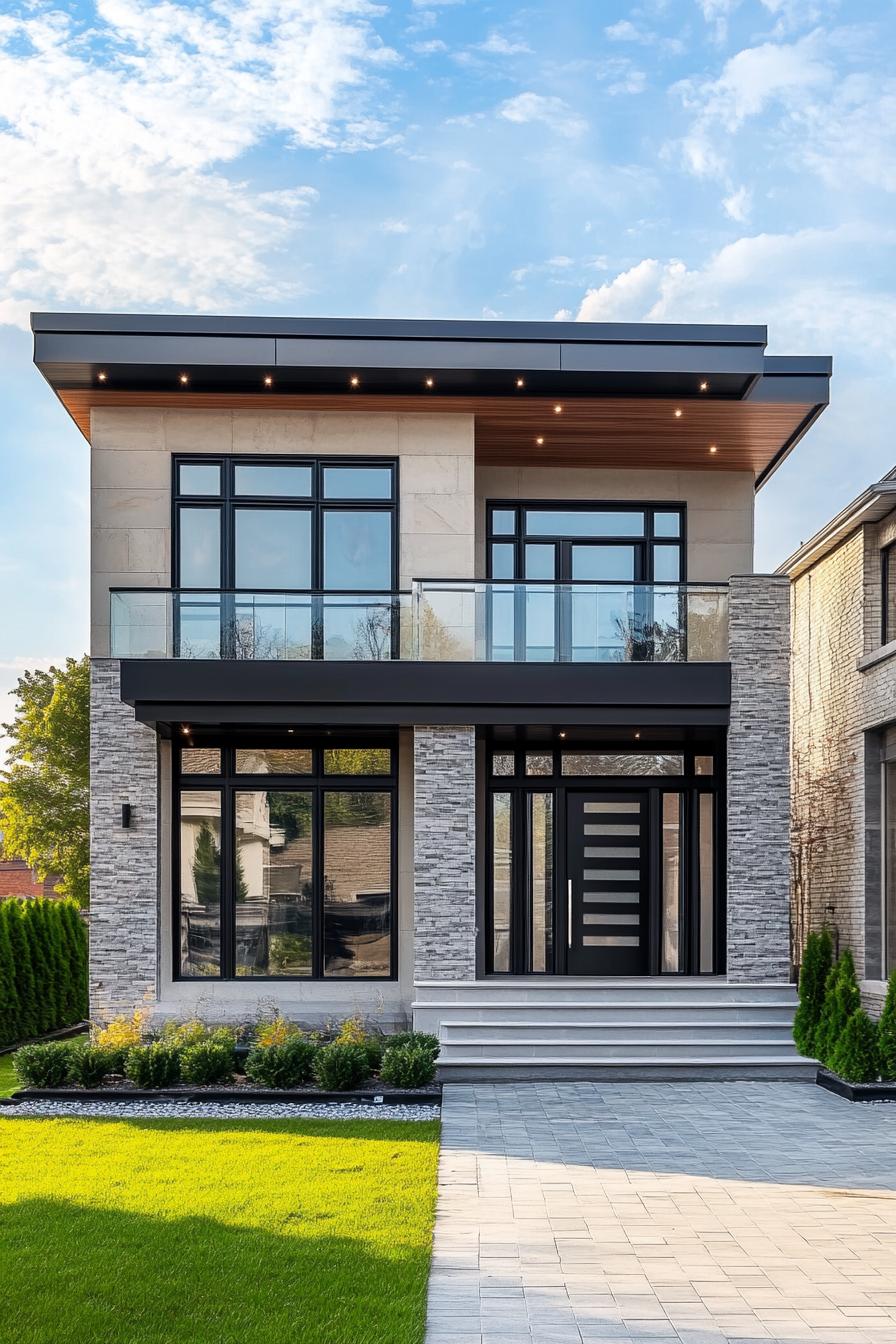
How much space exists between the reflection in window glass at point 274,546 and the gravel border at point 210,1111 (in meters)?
6.25

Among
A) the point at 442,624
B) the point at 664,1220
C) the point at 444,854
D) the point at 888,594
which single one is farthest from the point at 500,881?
the point at 664,1220

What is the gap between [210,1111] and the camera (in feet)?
36.0

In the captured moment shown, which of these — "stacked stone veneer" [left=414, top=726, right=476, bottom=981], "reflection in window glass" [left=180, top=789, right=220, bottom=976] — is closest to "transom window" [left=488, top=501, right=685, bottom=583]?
"stacked stone veneer" [left=414, top=726, right=476, bottom=981]

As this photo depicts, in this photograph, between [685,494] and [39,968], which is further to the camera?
[39,968]

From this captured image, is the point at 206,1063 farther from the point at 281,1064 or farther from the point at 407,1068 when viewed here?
the point at 407,1068

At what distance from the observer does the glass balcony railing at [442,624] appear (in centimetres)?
1413

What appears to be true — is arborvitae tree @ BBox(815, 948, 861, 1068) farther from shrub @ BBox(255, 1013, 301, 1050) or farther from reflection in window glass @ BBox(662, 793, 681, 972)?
shrub @ BBox(255, 1013, 301, 1050)

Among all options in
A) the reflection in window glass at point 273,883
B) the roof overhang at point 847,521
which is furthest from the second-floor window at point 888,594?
the reflection in window glass at point 273,883

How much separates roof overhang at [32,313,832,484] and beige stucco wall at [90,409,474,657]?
0.66ft

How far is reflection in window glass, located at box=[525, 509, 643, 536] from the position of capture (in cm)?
1653

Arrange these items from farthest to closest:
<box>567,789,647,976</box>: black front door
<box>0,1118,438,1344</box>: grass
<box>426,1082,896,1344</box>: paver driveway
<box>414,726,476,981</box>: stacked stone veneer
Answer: <box>567,789,647,976</box>: black front door, <box>414,726,476,981</box>: stacked stone veneer, <box>426,1082,896,1344</box>: paver driveway, <box>0,1118,438,1344</box>: grass

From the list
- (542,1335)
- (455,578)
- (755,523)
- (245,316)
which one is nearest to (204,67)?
(245,316)

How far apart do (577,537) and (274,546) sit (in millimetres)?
4138

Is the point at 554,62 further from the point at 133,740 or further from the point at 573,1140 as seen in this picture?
the point at 573,1140
